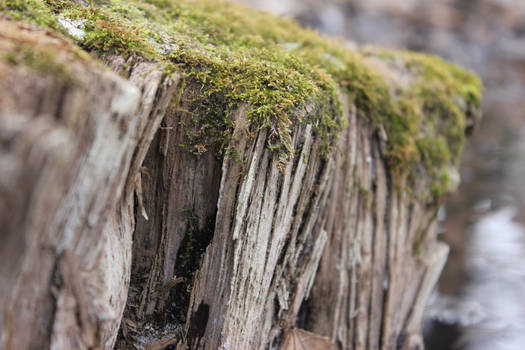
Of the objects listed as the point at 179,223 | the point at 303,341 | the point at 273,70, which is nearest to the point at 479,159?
the point at 303,341

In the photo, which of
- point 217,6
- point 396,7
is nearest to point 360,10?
point 396,7

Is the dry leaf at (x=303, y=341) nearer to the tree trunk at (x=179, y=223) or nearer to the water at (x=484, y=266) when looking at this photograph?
the tree trunk at (x=179, y=223)

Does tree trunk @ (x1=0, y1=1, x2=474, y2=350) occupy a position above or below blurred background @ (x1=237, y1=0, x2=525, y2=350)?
below

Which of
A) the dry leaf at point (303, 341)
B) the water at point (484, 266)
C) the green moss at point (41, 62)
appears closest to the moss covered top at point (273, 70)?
the green moss at point (41, 62)

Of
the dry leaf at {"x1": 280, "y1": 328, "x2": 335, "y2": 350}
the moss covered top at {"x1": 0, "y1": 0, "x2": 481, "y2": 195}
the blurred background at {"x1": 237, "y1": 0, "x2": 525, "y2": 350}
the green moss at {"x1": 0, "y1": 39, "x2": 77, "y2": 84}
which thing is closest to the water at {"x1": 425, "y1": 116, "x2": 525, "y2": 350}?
the blurred background at {"x1": 237, "y1": 0, "x2": 525, "y2": 350}

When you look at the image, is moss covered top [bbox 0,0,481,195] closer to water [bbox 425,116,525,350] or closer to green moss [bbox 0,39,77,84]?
green moss [bbox 0,39,77,84]

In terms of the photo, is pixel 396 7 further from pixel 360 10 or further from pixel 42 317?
pixel 42 317
